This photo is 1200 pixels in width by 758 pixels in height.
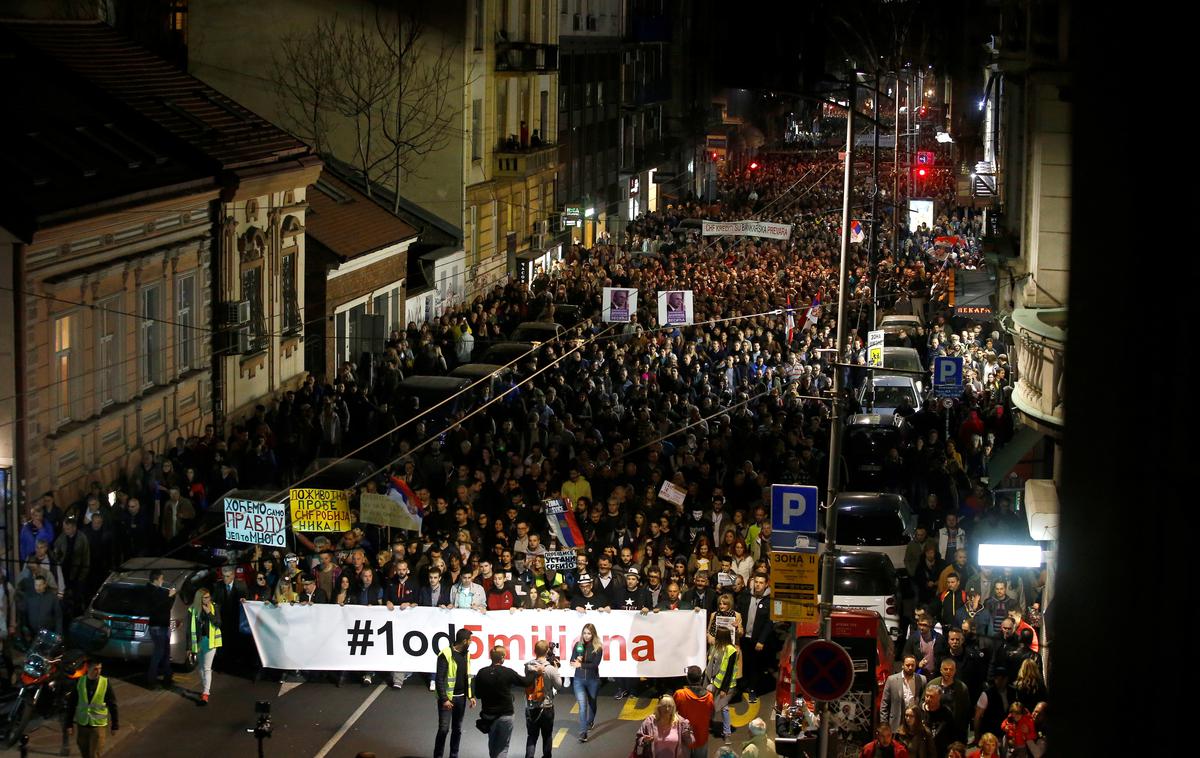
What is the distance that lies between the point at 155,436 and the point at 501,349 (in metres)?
9.60

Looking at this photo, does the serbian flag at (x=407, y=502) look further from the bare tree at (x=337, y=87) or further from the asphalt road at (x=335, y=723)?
the bare tree at (x=337, y=87)

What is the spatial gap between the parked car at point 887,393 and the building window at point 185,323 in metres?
12.5

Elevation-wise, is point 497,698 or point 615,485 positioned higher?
point 497,698

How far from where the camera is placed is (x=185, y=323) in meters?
27.8

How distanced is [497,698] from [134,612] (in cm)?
506

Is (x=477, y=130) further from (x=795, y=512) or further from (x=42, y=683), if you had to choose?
(x=42, y=683)

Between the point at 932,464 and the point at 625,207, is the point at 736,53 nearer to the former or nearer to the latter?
the point at 625,207

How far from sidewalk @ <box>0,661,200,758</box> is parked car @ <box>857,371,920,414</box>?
1633 cm

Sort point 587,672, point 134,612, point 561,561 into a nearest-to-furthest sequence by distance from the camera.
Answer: point 587,672
point 134,612
point 561,561

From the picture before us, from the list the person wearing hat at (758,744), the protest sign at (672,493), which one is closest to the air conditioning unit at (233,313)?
the protest sign at (672,493)

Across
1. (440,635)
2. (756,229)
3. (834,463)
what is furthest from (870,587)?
(756,229)

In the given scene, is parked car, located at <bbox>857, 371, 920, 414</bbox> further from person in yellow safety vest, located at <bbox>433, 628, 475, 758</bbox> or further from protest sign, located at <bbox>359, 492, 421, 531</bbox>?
person in yellow safety vest, located at <bbox>433, 628, 475, 758</bbox>

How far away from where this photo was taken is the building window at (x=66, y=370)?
74.7ft

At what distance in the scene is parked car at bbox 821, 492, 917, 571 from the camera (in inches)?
817
